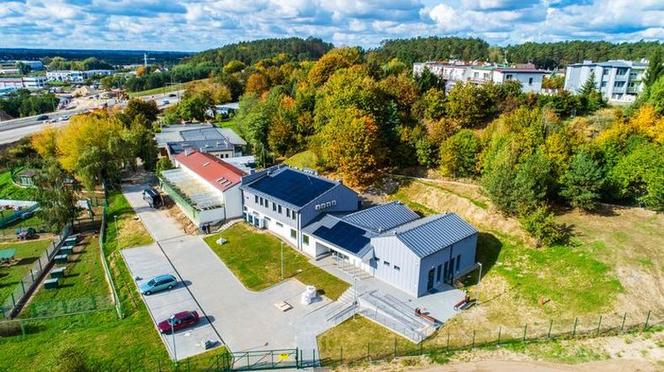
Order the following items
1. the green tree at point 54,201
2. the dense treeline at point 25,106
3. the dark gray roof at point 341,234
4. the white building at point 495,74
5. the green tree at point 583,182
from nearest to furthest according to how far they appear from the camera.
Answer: the dark gray roof at point 341,234, the green tree at point 583,182, the green tree at point 54,201, the white building at point 495,74, the dense treeline at point 25,106

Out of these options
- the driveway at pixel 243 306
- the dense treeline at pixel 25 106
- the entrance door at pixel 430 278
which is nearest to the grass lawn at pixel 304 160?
the driveway at pixel 243 306

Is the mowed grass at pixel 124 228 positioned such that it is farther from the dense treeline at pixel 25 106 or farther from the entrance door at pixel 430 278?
the dense treeline at pixel 25 106

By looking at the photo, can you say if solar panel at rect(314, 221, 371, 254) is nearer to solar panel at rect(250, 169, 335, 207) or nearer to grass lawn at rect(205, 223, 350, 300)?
grass lawn at rect(205, 223, 350, 300)

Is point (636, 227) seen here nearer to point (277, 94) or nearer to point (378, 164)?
point (378, 164)

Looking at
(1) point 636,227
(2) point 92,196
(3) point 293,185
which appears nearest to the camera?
(1) point 636,227

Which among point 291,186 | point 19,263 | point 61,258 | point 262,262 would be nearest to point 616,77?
point 291,186

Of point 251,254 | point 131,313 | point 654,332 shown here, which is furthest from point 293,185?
point 654,332
